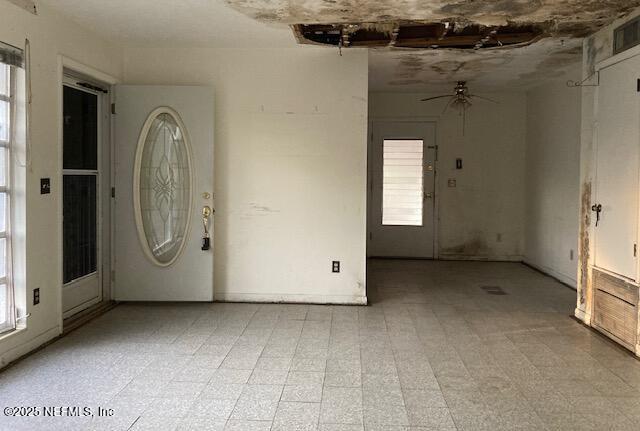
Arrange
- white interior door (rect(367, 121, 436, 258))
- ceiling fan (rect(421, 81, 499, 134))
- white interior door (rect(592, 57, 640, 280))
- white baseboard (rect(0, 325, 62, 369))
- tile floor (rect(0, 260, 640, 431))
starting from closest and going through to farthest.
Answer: tile floor (rect(0, 260, 640, 431))
white baseboard (rect(0, 325, 62, 369))
white interior door (rect(592, 57, 640, 280))
ceiling fan (rect(421, 81, 499, 134))
white interior door (rect(367, 121, 436, 258))

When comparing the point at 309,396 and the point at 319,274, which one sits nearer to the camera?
the point at 309,396

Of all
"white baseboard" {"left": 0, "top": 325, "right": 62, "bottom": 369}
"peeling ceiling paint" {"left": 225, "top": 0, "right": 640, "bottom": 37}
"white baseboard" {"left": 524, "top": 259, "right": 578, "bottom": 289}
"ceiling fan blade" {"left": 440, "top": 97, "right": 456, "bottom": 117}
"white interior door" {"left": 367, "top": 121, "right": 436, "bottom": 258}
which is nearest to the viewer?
"white baseboard" {"left": 0, "top": 325, "right": 62, "bottom": 369}

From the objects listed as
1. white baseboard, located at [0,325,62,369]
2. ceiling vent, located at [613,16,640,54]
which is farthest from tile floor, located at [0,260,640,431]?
ceiling vent, located at [613,16,640,54]

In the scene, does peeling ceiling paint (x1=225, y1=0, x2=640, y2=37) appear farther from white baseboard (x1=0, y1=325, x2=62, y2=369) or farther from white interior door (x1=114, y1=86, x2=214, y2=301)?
white baseboard (x1=0, y1=325, x2=62, y2=369)

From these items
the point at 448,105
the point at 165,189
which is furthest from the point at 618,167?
the point at 448,105

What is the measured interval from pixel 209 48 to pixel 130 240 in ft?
6.42

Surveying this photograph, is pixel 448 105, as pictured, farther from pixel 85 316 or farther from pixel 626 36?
pixel 85 316

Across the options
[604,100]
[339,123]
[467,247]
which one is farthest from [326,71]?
[467,247]

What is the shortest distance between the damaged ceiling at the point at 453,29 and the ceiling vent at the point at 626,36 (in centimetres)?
10

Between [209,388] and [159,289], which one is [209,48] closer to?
[159,289]

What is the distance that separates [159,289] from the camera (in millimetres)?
5121

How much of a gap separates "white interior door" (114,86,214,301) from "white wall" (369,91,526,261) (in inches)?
143

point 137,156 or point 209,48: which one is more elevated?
point 209,48

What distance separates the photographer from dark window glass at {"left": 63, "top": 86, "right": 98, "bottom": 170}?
448 centimetres
